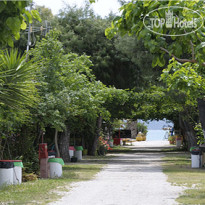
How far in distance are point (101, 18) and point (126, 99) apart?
4969 millimetres

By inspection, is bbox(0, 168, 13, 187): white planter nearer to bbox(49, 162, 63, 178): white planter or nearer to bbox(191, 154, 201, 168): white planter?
bbox(49, 162, 63, 178): white planter

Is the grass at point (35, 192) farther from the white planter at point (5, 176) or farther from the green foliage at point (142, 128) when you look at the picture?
the green foliage at point (142, 128)

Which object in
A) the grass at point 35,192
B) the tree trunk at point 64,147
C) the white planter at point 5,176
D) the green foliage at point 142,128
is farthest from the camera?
the green foliage at point 142,128

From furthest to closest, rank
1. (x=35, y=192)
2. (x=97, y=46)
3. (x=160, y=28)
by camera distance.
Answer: (x=97, y=46) < (x=35, y=192) < (x=160, y=28)

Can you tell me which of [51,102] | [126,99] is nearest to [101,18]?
[126,99]

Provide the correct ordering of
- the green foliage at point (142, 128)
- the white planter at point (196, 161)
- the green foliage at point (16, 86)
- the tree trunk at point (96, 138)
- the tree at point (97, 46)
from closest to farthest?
the green foliage at point (16, 86)
the white planter at point (196, 161)
the tree at point (97, 46)
the tree trunk at point (96, 138)
the green foliage at point (142, 128)

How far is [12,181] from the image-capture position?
10.7 meters

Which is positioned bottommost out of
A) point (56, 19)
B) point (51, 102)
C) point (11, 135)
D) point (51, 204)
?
point (51, 204)

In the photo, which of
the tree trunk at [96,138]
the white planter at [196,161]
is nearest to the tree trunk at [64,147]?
the tree trunk at [96,138]

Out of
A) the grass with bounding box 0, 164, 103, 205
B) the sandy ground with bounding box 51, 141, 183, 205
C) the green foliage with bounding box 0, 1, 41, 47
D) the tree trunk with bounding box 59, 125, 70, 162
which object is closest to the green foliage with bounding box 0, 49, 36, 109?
the grass with bounding box 0, 164, 103, 205

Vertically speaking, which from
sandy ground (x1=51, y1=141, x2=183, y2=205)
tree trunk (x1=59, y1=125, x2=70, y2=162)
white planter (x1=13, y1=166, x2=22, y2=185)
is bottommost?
sandy ground (x1=51, y1=141, x2=183, y2=205)

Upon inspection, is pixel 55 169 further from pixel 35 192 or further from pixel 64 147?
pixel 64 147

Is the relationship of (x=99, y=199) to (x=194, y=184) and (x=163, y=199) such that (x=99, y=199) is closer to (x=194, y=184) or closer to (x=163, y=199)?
(x=163, y=199)

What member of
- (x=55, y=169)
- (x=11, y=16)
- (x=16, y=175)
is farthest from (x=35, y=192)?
(x=11, y=16)
